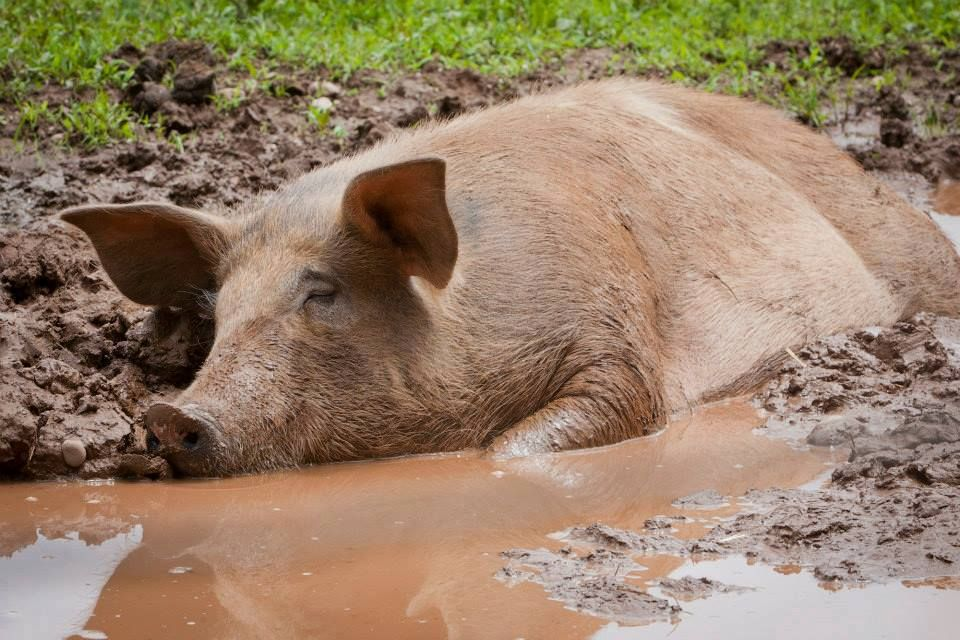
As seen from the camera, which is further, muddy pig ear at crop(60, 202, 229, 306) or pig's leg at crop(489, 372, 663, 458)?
muddy pig ear at crop(60, 202, 229, 306)

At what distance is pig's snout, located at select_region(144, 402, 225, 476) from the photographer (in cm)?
521

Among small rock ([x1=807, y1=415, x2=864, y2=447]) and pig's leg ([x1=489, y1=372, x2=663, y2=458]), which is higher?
small rock ([x1=807, y1=415, x2=864, y2=447])

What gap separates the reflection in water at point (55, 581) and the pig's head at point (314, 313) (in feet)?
2.70

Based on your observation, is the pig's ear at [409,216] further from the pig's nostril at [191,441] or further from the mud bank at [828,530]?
the mud bank at [828,530]

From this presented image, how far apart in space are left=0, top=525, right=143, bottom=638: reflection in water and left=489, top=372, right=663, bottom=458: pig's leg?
1.79 meters

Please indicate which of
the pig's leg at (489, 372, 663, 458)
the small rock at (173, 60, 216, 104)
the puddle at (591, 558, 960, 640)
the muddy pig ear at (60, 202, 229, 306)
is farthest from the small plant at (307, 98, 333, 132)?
the puddle at (591, 558, 960, 640)

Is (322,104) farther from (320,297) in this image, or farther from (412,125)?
(320,297)

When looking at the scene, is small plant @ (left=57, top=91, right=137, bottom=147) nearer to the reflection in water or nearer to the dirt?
the dirt

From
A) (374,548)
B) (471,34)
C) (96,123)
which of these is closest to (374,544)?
(374,548)

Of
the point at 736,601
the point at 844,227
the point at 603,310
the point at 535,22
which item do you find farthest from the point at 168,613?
the point at 535,22

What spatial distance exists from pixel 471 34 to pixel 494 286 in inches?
197

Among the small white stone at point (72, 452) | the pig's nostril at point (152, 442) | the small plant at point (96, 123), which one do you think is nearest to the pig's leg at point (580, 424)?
the pig's nostril at point (152, 442)

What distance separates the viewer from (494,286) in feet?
21.0

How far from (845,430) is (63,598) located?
10.6 ft
